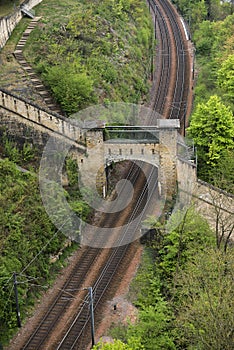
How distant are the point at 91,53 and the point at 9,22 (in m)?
7.29

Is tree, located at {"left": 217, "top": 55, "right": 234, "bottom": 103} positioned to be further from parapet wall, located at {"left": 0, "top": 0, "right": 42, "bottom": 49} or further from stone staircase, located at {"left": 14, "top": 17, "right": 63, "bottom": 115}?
parapet wall, located at {"left": 0, "top": 0, "right": 42, "bottom": 49}

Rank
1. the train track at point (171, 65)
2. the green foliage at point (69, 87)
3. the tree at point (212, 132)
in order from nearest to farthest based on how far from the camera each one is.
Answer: the tree at point (212, 132), the green foliage at point (69, 87), the train track at point (171, 65)

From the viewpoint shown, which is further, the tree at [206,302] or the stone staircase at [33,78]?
the stone staircase at [33,78]

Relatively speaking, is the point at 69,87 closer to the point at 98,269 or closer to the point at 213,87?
the point at 98,269

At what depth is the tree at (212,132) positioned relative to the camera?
132ft

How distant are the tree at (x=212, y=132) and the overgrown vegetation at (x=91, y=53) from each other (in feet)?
26.4

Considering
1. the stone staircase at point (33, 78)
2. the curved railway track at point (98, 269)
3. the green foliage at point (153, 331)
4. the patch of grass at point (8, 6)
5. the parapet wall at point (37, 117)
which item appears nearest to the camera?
the green foliage at point (153, 331)

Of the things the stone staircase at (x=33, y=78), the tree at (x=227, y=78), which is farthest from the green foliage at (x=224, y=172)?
the stone staircase at (x=33, y=78)

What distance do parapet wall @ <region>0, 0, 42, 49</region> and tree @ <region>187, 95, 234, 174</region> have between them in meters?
16.9

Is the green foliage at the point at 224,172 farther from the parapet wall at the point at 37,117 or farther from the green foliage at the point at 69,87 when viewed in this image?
the green foliage at the point at 69,87

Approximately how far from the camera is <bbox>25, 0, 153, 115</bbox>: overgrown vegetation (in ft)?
138

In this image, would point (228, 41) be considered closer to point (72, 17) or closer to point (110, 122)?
Answer: point (72, 17)

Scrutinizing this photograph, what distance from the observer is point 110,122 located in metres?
41.9

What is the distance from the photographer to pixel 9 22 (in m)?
47.6
